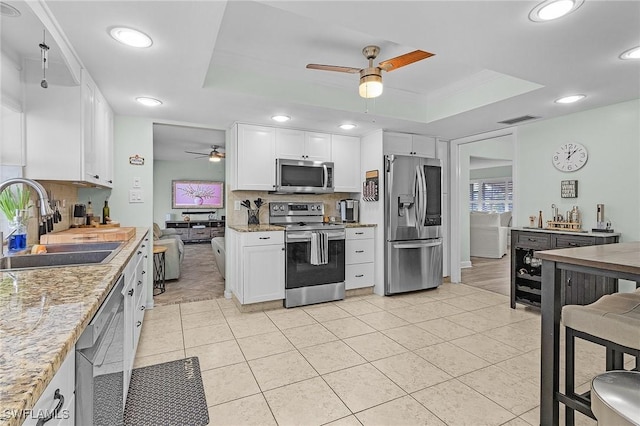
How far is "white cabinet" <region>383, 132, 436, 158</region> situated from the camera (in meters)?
4.22

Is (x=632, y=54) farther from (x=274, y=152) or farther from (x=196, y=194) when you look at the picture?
(x=196, y=194)

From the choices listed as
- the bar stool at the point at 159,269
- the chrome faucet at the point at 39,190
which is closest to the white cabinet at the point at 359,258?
the bar stool at the point at 159,269

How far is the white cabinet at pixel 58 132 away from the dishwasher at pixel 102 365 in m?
1.12

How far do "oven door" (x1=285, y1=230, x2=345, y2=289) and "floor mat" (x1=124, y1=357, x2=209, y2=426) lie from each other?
1.47m

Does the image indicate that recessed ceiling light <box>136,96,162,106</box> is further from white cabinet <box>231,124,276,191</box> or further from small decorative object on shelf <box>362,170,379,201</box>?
small decorative object on shelf <box>362,170,379,201</box>

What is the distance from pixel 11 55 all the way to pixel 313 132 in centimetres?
285

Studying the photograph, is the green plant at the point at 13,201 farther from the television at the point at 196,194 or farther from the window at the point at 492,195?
the window at the point at 492,195

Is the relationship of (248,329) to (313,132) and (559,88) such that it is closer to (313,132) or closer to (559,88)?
(313,132)

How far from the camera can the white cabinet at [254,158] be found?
12.3ft

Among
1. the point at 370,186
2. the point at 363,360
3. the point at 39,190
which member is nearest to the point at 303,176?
the point at 370,186

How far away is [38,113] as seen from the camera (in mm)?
2061

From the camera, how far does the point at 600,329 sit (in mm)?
1467

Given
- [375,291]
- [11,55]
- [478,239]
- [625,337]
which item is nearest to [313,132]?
[375,291]

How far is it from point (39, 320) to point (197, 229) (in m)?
8.54
